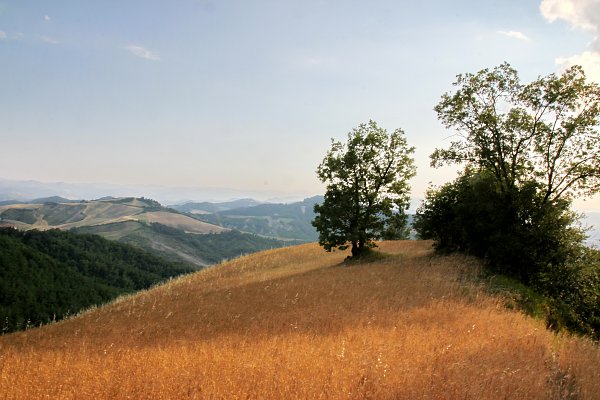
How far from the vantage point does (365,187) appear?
31906 millimetres

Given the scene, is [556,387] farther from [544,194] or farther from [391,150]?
[391,150]

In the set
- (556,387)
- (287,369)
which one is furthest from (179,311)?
(556,387)

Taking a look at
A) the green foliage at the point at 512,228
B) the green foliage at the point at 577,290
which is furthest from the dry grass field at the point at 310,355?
the green foliage at the point at 512,228

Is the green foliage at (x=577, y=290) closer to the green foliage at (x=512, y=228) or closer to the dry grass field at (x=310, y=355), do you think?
the green foliage at (x=512, y=228)

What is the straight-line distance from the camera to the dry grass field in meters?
5.56

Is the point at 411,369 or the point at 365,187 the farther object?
the point at 365,187

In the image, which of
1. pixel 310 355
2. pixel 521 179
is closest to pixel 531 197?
pixel 521 179

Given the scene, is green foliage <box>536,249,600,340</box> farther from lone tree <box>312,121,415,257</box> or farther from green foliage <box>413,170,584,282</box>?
lone tree <box>312,121,415,257</box>

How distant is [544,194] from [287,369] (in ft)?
70.9

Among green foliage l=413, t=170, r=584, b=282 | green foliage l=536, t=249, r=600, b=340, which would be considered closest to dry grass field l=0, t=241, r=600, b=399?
green foliage l=536, t=249, r=600, b=340

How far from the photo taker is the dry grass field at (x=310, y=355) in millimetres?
5562

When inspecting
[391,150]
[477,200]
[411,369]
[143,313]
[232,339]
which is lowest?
[143,313]

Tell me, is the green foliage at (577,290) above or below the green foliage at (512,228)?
below

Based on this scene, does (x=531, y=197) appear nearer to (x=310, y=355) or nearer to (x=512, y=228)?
(x=512, y=228)
